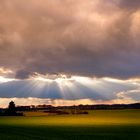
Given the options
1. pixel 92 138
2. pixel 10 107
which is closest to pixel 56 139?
pixel 92 138

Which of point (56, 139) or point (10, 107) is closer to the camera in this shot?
point (56, 139)

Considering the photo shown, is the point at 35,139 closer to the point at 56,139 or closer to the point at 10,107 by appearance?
the point at 56,139

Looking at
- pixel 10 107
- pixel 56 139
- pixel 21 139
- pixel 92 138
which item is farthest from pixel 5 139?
pixel 10 107

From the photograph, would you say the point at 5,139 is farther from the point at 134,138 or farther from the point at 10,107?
the point at 10,107

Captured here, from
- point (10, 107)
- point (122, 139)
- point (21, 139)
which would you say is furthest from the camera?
point (10, 107)

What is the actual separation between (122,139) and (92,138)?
3802 mm

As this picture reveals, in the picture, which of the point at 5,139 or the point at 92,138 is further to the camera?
the point at 92,138

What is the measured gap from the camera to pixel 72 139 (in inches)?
1844

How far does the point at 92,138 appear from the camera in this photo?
49.2 metres

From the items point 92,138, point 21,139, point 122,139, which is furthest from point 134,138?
point 21,139

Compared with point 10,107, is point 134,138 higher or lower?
lower

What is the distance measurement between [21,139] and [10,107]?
517 feet

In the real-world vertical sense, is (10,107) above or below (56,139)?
above

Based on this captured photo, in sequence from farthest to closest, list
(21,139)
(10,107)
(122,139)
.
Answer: (10,107)
(122,139)
(21,139)
